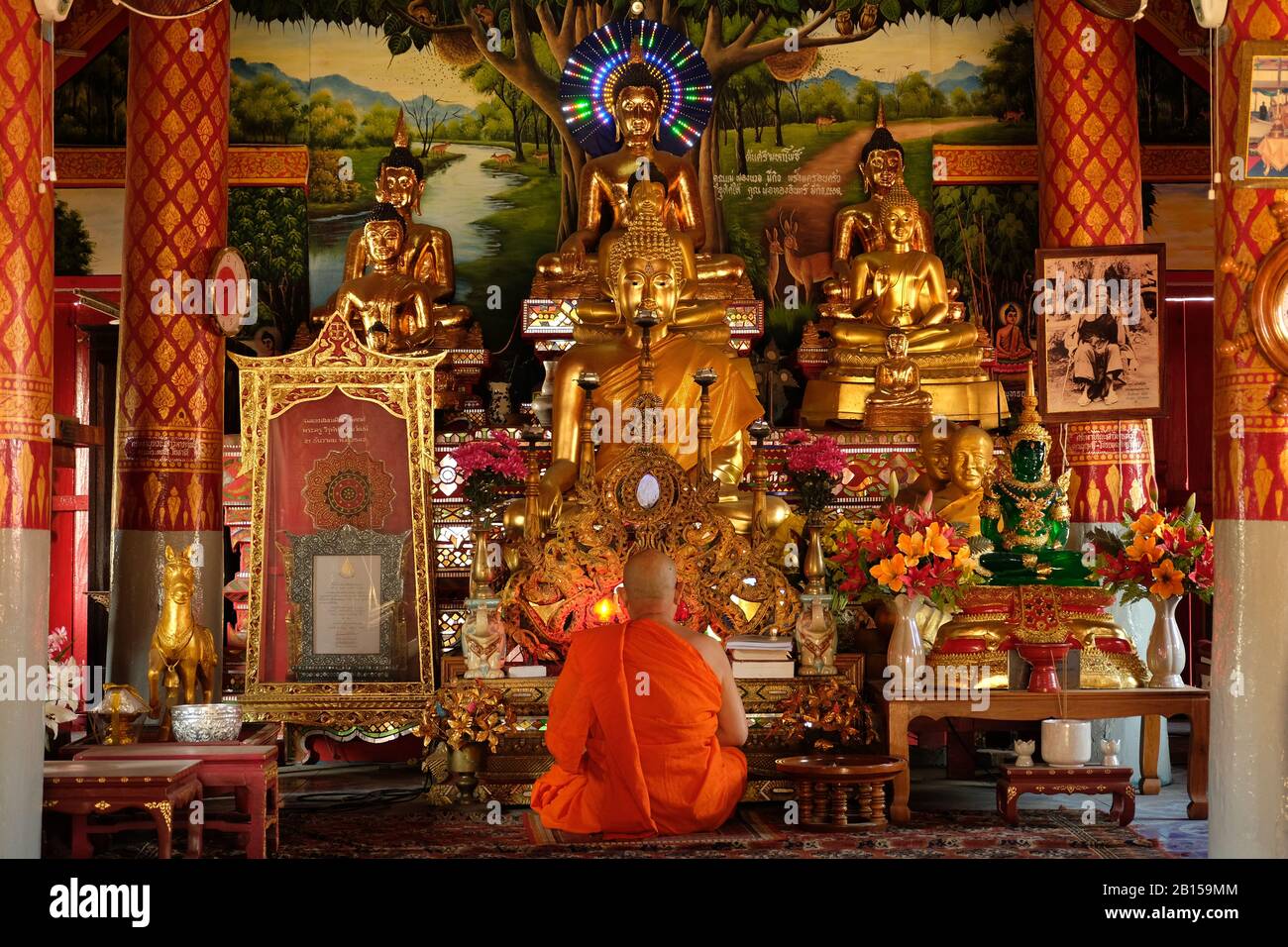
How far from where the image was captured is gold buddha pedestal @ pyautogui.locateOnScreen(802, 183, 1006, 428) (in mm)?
9422

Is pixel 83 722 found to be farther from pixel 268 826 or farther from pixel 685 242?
pixel 685 242

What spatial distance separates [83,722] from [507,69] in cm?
493

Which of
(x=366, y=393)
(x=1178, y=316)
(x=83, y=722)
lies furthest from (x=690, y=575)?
(x=1178, y=316)

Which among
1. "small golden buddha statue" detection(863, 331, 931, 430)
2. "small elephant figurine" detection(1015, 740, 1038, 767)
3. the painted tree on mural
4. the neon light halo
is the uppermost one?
the painted tree on mural

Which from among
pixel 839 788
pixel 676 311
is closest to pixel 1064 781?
pixel 839 788

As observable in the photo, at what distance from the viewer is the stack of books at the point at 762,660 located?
6820 mm

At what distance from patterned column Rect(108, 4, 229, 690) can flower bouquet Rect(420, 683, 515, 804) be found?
1.91 m

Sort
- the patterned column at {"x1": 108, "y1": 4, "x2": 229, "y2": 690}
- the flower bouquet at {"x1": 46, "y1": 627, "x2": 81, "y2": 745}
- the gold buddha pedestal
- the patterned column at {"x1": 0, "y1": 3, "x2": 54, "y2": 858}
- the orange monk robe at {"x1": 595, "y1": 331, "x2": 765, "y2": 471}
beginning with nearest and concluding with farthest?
1. the patterned column at {"x1": 0, "y1": 3, "x2": 54, "y2": 858}
2. the flower bouquet at {"x1": 46, "y1": 627, "x2": 81, "y2": 745}
3. the patterned column at {"x1": 108, "y1": 4, "x2": 229, "y2": 690}
4. the orange monk robe at {"x1": 595, "y1": 331, "x2": 765, "y2": 471}
5. the gold buddha pedestal

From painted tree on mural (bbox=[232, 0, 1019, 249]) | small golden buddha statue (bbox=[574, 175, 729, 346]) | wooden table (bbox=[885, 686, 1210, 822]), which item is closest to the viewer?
wooden table (bbox=[885, 686, 1210, 822])

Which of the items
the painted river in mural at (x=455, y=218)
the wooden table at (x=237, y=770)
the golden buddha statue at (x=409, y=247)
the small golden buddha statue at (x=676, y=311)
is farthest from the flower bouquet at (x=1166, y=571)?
the painted river in mural at (x=455, y=218)

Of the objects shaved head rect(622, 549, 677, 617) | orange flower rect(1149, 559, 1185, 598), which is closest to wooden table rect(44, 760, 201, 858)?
shaved head rect(622, 549, 677, 617)

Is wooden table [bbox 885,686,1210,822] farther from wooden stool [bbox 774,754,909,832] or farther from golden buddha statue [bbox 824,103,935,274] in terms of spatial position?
golden buddha statue [bbox 824,103,935,274]

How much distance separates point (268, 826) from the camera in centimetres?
577

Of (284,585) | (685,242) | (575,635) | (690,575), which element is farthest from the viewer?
(685,242)
